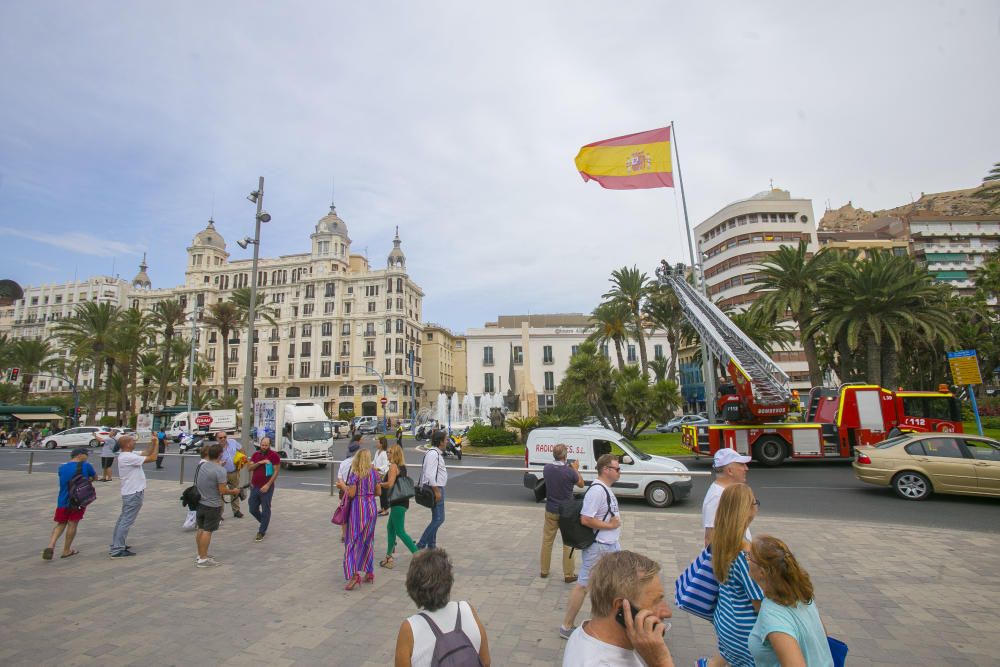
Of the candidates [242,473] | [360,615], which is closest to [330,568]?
[360,615]

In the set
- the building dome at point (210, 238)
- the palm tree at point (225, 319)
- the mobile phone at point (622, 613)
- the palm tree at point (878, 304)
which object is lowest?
the mobile phone at point (622, 613)

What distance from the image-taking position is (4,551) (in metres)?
7.98

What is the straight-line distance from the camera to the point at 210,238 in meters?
84.2

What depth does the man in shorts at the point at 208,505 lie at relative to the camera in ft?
23.2

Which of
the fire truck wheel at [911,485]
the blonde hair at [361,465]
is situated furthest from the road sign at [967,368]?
the blonde hair at [361,465]

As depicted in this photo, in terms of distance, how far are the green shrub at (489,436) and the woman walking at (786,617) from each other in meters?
29.4

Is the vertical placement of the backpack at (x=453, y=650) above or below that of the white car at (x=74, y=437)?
above

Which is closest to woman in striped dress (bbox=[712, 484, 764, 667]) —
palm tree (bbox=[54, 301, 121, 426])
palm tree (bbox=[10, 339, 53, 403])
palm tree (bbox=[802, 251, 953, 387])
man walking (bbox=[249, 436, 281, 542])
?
man walking (bbox=[249, 436, 281, 542])

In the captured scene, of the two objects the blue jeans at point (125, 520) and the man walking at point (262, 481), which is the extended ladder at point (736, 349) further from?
the blue jeans at point (125, 520)

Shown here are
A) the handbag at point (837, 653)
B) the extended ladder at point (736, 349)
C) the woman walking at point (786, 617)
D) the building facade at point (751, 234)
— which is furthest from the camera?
the building facade at point (751, 234)

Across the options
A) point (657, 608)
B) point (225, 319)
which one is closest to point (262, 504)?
point (657, 608)

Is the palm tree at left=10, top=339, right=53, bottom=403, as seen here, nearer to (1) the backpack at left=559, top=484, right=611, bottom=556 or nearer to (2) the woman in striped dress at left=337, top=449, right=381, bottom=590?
(2) the woman in striped dress at left=337, top=449, right=381, bottom=590

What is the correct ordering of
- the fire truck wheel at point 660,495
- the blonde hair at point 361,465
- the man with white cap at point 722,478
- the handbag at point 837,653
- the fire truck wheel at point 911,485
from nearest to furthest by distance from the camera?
the handbag at point 837,653
the man with white cap at point 722,478
the blonde hair at point 361,465
the fire truck wheel at point 911,485
the fire truck wheel at point 660,495

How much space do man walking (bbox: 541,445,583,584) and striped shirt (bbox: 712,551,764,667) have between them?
9.58 ft
